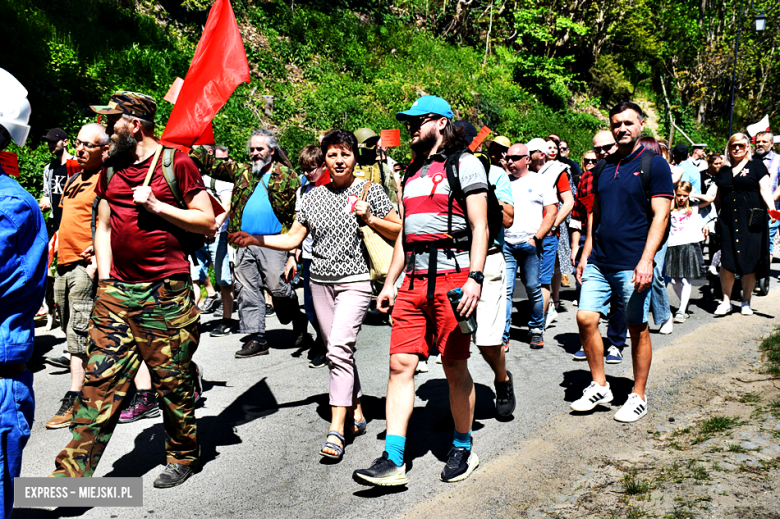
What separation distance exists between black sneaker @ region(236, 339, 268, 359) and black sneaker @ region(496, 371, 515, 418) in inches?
119

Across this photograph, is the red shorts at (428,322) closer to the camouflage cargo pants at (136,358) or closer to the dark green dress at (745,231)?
the camouflage cargo pants at (136,358)

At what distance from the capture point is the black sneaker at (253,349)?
6816 mm

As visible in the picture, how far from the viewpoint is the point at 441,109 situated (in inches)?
152

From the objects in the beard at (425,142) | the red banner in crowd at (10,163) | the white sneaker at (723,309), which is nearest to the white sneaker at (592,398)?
the beard at (425,142)

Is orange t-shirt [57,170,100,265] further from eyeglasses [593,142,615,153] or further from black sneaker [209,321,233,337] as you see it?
eyeglasses [593,142,615,153]

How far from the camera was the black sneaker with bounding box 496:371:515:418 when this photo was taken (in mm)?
4801

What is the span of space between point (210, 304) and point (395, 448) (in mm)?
5996

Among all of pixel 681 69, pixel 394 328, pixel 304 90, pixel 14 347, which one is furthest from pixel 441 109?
pixel 681 69

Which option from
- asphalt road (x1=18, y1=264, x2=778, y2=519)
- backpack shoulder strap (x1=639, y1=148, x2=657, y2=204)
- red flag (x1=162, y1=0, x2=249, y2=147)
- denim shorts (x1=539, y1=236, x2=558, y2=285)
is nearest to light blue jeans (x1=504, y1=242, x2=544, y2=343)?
denim shorts (x1=539, y1=236, x2=558, y2=285)

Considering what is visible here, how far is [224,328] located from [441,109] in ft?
16.2

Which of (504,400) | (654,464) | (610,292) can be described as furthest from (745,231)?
(654,464)

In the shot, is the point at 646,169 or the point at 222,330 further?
the point at 222,330

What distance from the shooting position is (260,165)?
648cm

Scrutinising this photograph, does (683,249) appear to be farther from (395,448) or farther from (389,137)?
(395,448)
